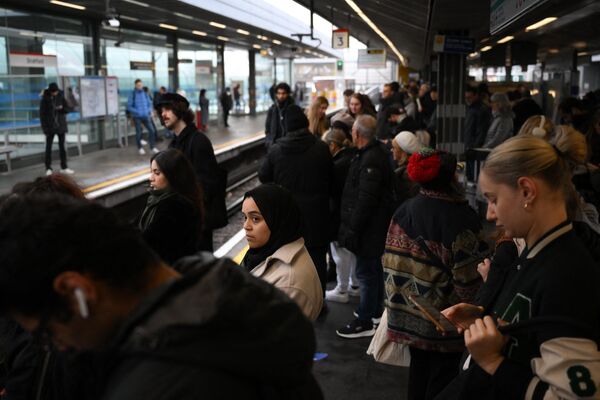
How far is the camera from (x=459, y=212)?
340 cm

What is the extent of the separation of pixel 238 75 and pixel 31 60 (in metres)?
23.6

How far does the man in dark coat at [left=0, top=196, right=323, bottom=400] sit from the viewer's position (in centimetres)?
112

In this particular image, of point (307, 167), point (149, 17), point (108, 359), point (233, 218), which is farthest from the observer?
point (149, 17)

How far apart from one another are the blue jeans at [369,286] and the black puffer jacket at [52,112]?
10.5m

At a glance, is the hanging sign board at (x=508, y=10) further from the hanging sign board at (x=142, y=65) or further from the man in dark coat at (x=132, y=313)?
the hanging sign board at (x=142, y=65)

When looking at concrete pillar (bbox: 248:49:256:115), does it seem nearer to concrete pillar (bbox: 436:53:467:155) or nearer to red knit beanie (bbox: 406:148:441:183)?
concrete pillar (bbox: 436:53:467:155)

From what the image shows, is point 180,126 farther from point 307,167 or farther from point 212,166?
point 307,167

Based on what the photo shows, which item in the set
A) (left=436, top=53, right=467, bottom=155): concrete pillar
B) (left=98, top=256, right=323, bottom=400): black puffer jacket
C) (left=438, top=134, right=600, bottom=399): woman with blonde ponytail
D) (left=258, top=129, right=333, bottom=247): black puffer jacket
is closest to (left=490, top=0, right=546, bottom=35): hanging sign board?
(left=258, top=129, right=333, bottom=247): black puffer jacket

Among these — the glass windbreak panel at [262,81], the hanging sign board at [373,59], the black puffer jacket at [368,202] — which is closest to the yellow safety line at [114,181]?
the black puffer jacket at [368,202]

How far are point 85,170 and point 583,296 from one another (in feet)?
48.5

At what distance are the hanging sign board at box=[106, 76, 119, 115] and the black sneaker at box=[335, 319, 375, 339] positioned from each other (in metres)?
14.5

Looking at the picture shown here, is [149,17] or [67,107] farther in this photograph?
[149,17]

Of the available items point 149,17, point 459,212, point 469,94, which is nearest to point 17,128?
point 149,17

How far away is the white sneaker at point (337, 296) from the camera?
634cm
